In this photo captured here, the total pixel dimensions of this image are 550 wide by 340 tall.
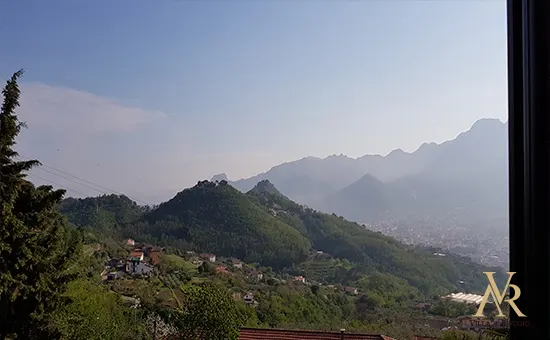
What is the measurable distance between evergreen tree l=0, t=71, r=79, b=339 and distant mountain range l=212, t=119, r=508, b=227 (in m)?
1.30

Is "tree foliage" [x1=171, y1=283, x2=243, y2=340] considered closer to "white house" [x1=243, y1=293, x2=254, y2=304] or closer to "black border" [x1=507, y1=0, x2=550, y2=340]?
"white house" [x1=243, y1=293, x2=254, y2=304]

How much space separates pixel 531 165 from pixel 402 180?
301 cm

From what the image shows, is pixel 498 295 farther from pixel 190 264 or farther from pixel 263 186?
pixel 190 264

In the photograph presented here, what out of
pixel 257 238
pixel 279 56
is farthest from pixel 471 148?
pixel 257 238

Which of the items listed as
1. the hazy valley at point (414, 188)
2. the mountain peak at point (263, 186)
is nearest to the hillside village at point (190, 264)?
the mountain peak at point (263, 186)

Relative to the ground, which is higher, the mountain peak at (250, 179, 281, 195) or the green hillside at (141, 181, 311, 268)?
the mountain peak at (250, 179, 281, 195)

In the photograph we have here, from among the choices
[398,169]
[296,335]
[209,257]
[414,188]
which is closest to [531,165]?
[398,169]

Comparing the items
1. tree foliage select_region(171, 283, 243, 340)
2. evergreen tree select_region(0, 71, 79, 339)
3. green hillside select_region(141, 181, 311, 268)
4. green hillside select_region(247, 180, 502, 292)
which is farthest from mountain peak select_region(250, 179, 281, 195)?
green hillside select_region(141, 181, 311, 268)

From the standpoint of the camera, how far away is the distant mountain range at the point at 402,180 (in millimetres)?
1898

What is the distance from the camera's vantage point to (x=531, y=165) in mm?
597

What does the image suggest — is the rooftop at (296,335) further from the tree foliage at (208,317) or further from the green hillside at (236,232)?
the green hillside at (236,232)

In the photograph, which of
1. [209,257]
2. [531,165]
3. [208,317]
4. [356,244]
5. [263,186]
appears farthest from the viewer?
[209,257]

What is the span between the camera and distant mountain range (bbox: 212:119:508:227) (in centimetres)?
190

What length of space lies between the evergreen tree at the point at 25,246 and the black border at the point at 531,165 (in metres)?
1.73
